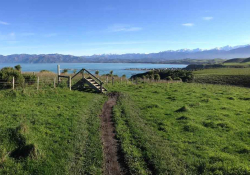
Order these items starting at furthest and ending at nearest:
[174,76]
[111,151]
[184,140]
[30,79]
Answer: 1. [174,76]
2. [30,79]
3. [184,140]
4. [111,151]

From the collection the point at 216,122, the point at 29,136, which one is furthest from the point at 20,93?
the point at 216,122

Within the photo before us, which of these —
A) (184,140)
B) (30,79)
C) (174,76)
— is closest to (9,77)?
(30,79)

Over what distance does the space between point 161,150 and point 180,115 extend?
6404mm

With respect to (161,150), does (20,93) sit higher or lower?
higher

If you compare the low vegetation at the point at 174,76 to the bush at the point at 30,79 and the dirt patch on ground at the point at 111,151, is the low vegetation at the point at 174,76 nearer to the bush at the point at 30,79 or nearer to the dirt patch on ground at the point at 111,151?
the bush at the point at 30,79

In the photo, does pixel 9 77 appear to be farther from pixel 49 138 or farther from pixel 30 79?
pixel 49 138

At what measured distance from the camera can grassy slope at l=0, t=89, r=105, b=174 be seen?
7371mm

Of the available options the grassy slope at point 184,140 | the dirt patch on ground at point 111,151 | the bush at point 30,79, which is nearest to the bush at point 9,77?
the bush at point 30,79

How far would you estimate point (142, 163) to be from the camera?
775 cm

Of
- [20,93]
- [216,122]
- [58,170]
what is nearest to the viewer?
[58,170]

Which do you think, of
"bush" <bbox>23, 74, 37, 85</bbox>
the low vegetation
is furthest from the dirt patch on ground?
the low vegetation

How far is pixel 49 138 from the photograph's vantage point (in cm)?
960

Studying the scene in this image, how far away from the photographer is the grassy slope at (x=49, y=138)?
7371mm

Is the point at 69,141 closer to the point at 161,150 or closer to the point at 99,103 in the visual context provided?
the point at 161,150
